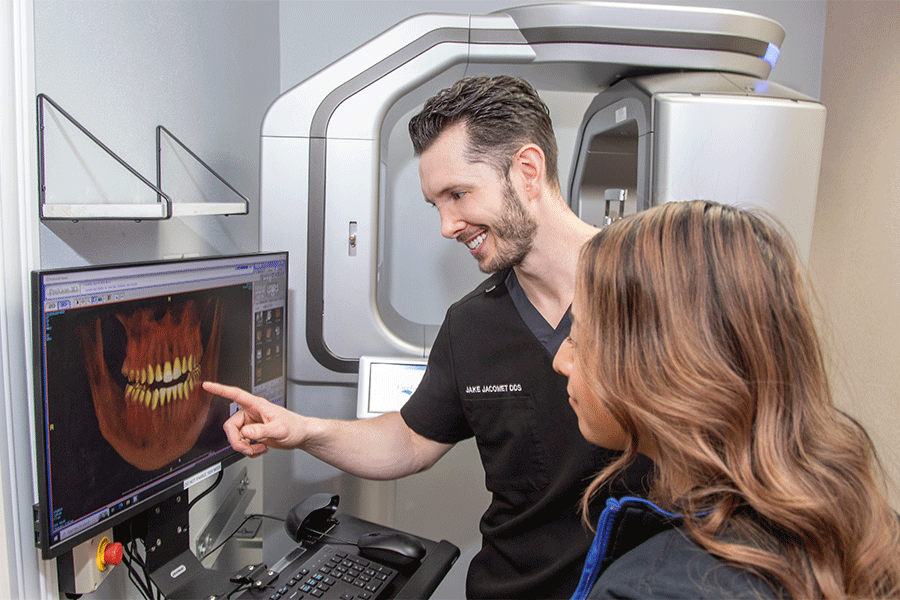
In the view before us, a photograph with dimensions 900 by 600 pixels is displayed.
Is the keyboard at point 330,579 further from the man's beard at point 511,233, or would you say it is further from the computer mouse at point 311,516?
the man's beard at point 511,233

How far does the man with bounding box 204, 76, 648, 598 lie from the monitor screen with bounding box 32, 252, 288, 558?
0.34ft

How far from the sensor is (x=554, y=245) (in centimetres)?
120

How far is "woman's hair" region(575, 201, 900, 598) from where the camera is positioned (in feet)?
1.83

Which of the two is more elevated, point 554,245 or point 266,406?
point 554,245

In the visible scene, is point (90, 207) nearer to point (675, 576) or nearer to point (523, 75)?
point (675, 576)

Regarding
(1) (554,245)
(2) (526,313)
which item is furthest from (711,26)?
(2) (526,313)

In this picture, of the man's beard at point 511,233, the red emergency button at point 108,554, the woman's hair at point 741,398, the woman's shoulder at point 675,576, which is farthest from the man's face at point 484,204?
the red emergency button at point 108,554

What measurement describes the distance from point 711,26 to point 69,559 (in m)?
1.65

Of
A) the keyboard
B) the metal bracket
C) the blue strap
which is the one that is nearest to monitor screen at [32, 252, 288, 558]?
the keyboard

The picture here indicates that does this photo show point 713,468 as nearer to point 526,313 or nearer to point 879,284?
point 526,313

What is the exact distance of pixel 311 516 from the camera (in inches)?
49.7

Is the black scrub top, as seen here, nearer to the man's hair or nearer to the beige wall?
the man's hair

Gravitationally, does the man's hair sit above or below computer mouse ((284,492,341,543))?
above

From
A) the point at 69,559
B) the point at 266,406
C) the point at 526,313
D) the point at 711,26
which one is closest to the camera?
the point at 69,559
